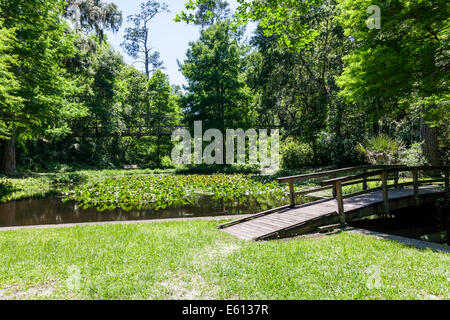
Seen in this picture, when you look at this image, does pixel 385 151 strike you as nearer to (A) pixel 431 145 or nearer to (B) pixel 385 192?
(A) pixel 431 145

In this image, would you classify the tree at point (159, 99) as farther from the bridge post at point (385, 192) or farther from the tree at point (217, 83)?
the bridge post at point (385, 192)

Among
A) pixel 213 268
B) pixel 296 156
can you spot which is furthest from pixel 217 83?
pixel 213 268

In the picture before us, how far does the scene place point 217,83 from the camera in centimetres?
2531

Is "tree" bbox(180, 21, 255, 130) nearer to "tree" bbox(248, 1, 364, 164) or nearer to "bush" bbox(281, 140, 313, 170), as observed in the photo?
"tree" bbox(248, 1, 364, 164)

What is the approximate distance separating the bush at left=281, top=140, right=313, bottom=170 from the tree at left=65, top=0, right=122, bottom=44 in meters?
23.0

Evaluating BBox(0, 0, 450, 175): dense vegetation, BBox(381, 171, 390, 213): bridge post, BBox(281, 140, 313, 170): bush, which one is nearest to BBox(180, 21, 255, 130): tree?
BBox(0, 0, 450, 175): dense vegetation

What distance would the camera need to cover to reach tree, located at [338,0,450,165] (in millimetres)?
7016

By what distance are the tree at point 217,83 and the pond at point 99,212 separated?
1425cm

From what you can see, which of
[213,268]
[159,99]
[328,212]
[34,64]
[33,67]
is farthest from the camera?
[159,99]

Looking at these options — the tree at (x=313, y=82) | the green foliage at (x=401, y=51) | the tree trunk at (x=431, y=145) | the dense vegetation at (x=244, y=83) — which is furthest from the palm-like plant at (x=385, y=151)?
the green foliage at (x=401, y=51)

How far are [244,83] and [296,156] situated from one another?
29.6ft

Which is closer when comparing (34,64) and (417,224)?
(417,224)

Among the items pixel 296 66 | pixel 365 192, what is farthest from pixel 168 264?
pixel 296 66
